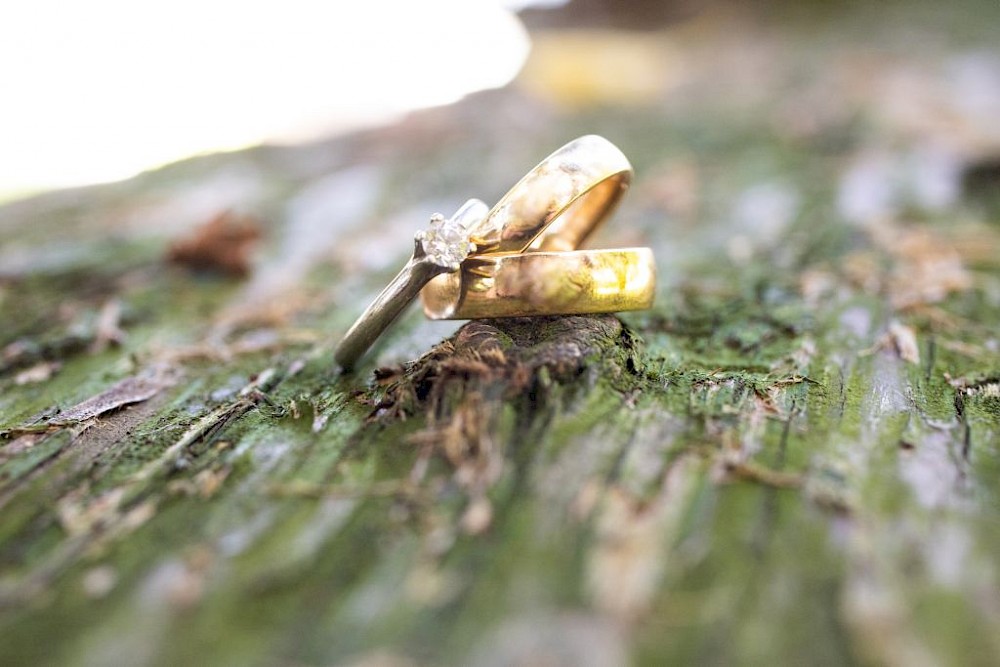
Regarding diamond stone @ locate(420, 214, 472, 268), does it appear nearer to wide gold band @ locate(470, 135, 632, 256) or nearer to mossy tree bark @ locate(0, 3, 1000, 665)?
wide gold band @ locate(470, 135, 632, 256)

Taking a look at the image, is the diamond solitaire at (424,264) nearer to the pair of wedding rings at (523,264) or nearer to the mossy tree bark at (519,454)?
the pair of wedding rings at (523,264)

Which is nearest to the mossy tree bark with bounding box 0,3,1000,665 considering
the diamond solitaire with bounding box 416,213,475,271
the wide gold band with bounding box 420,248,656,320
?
the wide gold band with bounding box 420,248,656,320

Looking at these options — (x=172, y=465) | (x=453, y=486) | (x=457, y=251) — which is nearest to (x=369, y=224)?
(x=457, y=251)

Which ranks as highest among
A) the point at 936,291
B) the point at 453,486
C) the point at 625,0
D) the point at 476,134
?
the point at 625,0

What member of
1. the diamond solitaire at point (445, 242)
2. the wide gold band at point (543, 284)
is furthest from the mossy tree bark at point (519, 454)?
the diamond solitaire at point (445, 242)

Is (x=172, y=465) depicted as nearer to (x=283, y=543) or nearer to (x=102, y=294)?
(x=283, y=543)
